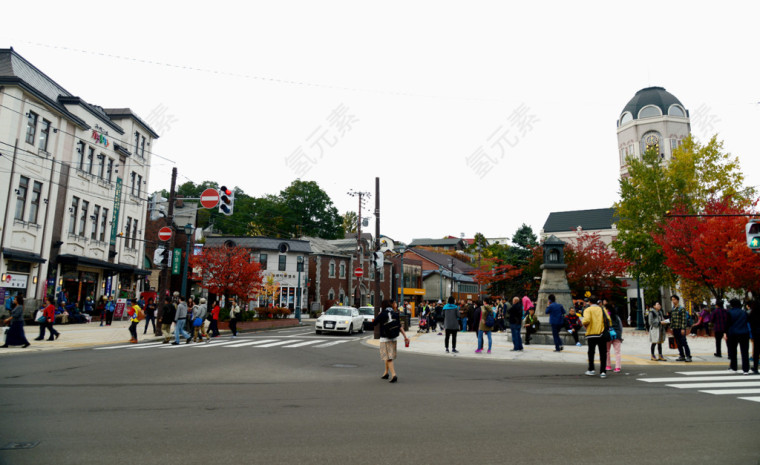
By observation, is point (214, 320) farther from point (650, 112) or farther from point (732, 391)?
point (650, 112)

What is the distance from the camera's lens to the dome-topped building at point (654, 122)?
195 ft

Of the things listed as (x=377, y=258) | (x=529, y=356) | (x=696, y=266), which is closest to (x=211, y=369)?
(x=529, y=356)

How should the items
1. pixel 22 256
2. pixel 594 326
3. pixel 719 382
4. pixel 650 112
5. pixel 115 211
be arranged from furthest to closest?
pixel 650 112 → pixel 115 211 → pixel 22 256 → pixel 594 326 → pixel 719 382

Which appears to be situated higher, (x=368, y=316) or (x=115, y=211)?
(x=115, y=211)

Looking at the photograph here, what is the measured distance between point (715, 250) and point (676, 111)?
4247 cm

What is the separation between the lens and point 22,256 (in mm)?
24266

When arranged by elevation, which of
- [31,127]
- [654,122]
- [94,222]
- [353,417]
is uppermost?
[654,122]

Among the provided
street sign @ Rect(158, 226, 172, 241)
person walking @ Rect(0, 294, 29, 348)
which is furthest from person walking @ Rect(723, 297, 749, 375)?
street sign @ Rect(158, 226, 172, 241)

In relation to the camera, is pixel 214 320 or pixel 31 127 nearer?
pixel 214 320

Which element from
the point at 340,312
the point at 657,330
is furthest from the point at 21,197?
the point at 657,330

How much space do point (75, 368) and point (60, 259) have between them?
68.4ft

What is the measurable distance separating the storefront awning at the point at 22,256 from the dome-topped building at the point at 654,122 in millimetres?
61404

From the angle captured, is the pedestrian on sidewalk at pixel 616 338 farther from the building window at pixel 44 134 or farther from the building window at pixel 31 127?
the building window at pixel 44 134

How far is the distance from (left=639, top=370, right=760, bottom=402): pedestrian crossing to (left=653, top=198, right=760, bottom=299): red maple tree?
14.2m
